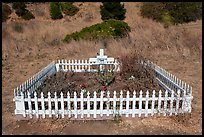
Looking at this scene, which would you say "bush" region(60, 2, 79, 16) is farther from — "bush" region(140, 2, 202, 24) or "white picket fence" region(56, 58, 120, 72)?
"white picket fence" region(56, 58, 120, 72)

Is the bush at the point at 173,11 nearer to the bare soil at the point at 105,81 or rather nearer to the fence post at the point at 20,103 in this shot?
the bare soil at the point at 105,81

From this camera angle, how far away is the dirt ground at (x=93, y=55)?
19.0 feet

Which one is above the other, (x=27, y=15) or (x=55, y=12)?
(x=55, y=12)

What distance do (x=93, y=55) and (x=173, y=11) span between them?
1531 centimetres

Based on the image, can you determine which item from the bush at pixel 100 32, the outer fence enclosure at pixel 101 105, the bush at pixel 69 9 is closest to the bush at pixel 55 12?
the bush at pixel 69 9

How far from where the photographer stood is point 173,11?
1045 inches

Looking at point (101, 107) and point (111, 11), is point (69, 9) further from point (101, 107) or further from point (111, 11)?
point (101, 107)

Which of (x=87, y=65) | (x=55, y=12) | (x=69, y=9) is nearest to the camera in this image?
(x=87, y=65)

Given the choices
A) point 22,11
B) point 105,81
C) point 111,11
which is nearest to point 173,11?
point 111,11

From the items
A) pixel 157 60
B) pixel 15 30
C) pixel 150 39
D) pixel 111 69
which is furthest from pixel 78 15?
pixel 111 69

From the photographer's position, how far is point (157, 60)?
12.5 m

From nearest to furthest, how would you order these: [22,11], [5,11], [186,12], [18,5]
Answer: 1. [186,12]
2. [22,11]
3. [18,5]
4. [5,11]

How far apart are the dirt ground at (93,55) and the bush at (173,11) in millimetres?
1229

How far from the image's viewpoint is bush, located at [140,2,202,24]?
25366mm
